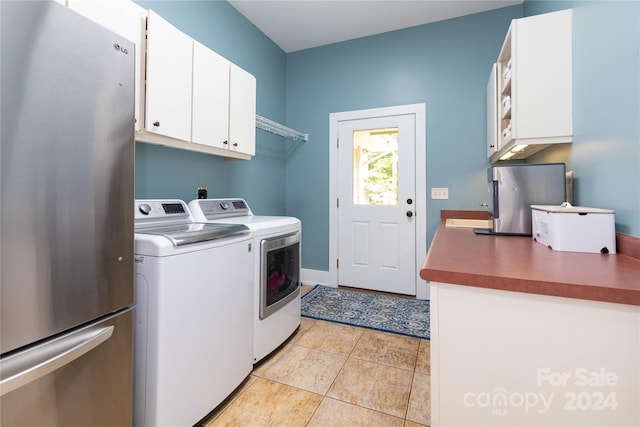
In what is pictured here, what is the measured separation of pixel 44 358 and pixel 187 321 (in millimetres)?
491

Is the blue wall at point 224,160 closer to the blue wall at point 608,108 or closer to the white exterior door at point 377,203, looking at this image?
the white exterior door at point 377,203

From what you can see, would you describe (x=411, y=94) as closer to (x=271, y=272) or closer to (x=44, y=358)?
(x=271, y=272)

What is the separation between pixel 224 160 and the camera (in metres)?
2.63

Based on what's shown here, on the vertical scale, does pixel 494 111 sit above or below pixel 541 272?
above

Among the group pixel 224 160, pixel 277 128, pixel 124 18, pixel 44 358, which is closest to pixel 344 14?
pixel 277 128

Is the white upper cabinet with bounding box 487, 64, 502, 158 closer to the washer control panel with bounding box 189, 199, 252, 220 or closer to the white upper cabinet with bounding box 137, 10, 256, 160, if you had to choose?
the white upper cabinet with bounding box 137, 10, 256, 160

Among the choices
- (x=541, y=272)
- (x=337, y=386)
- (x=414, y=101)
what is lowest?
(x=337, y=386)

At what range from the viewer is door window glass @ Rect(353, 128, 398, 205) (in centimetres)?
315

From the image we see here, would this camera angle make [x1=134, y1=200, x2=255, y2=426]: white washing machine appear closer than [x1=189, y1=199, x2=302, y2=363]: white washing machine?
Yes

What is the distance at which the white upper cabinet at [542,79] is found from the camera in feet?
5.38

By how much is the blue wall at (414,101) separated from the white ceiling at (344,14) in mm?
93

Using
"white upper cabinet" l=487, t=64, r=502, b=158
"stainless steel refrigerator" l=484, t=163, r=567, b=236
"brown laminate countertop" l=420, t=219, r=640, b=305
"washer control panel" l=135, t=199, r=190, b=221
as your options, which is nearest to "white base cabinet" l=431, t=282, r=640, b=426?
"brown laminate countertop" l=420, t=219, r=640, b=305

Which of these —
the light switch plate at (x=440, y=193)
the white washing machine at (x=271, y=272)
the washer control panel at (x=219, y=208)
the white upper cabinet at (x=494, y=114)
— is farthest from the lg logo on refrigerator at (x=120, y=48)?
the light switch plate at (x=440, y=193)

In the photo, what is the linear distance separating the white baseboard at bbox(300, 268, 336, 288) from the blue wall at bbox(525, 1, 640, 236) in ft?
7.89
